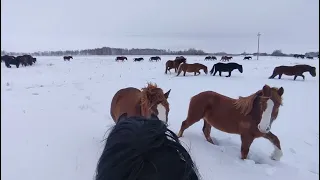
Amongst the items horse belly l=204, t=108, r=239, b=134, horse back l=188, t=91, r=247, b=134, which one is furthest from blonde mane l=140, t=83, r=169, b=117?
horse belly l=204, t=108, r=239, b=134

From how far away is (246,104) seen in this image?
414cm

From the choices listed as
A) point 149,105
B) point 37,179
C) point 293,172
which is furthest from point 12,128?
point 293,172

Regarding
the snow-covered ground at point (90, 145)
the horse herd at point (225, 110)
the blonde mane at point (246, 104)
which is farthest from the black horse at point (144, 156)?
the blonde mane at point (246, 104)

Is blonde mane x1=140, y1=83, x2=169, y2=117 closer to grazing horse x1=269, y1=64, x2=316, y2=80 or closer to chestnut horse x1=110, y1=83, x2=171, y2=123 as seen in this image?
chestnut horse x1=110, y1=83, x2=171, y2=123

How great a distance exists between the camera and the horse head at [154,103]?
11.7 feet

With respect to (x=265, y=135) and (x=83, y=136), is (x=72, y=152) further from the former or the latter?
(x=265, y=135)

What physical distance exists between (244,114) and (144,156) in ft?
11.8

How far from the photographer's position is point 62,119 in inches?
217

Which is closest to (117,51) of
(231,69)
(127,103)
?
(231,69)

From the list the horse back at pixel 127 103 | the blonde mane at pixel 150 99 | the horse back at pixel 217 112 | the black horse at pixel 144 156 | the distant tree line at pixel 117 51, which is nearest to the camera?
the black horse at pixel 144 156

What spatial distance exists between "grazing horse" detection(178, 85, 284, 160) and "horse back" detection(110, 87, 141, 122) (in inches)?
46.5

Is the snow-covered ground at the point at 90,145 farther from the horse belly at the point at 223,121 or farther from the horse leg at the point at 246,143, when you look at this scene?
the horse belly at the point at 223,121

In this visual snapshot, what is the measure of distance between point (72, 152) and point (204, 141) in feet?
→ 7.91

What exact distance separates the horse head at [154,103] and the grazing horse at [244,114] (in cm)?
117
